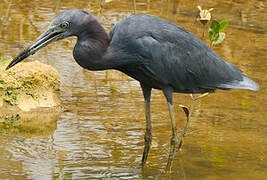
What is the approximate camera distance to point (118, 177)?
577 cm

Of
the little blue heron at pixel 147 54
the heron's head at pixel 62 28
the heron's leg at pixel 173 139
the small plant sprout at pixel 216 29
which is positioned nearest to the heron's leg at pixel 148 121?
the little blue heron at pixel 147 54

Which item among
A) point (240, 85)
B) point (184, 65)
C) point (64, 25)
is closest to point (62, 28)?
point (64, 25)

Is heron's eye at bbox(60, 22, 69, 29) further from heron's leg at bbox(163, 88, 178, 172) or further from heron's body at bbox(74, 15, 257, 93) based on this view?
heron's leg at bbox(163, 88, 178, 172)

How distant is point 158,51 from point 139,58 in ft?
0.68

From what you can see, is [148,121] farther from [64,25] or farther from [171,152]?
[64,25]

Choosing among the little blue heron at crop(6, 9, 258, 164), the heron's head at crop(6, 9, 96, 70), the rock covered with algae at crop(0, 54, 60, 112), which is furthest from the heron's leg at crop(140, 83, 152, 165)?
the rock covered with algae at crop(0, 54, 60, 112)

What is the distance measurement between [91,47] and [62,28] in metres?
0.29

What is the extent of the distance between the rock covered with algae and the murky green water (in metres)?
0.23

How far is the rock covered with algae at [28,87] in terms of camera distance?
23.6 ft

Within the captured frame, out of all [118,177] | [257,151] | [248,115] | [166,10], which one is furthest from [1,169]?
[166,10]

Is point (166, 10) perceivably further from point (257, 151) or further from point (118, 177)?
point (118, 177)

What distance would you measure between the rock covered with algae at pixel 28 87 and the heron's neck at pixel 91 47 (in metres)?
1.78

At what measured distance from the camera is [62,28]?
5492mm

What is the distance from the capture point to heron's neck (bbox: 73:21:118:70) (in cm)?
555
